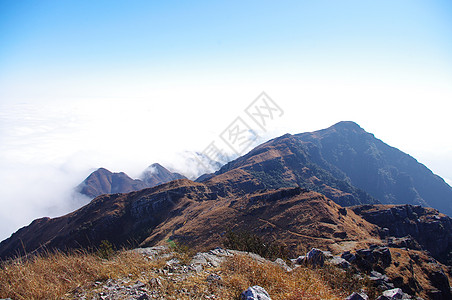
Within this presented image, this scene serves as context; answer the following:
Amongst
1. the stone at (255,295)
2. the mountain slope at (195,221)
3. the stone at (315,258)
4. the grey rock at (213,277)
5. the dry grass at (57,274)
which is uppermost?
the stone at (255,295)

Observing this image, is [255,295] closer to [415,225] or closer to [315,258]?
[315,258]

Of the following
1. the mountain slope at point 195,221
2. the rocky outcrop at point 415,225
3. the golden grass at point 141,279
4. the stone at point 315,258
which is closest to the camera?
the golden grass at point 141,279

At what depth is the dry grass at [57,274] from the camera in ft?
17.6

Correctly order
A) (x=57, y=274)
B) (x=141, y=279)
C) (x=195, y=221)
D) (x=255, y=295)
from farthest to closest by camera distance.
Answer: (x=195, y=221)
(x=141, y=279)
(x=57, y=274)
(x=255, y=295)

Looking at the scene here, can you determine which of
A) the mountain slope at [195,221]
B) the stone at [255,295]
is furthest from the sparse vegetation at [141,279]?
the mountain slope at [195,221]

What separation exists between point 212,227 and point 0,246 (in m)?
93.9

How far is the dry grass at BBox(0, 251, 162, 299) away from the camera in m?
5.35

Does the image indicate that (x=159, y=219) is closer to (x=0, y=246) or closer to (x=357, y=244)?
(x=357, y=244)

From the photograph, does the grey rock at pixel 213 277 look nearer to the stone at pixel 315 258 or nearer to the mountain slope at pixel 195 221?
the stone at pixel 315 258

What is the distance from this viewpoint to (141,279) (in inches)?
257

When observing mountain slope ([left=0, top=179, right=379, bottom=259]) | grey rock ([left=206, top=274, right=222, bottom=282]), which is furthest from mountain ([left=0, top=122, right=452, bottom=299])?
grey rock ([left=206, top=274, right=222, bottom=282])

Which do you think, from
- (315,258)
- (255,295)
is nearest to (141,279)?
(255,295)

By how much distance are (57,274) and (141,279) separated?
2231 millimetres

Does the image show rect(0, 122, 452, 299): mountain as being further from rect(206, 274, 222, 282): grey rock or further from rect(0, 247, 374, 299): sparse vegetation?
rect(206, 274, 222, 282): grey rock
